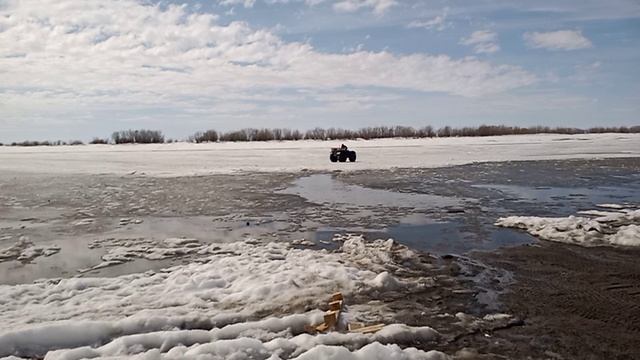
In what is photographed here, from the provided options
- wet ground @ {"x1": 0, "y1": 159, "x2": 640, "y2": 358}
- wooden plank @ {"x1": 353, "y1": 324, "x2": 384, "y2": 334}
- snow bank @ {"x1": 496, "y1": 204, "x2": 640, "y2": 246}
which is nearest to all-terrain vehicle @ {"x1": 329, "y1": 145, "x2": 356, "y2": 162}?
wet ground @ {"x1": 0, "y1": 159, "x2": 640, "y2": 358}

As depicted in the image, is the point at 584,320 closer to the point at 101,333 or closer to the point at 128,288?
the point at 101,333

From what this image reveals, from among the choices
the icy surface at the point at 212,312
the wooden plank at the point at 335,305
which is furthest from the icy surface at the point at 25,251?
the wooden plank at the point at 335,305

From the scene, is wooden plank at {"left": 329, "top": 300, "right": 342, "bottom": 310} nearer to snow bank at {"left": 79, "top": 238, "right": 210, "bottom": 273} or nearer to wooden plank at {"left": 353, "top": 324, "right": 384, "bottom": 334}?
wooden plank at {"left": 353, "top": 324, "right": 384, "bottom": 334}

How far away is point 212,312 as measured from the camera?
5344 mm

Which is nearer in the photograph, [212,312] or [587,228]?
[212,312]

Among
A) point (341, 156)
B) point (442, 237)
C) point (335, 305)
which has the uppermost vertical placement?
point (341, 156)

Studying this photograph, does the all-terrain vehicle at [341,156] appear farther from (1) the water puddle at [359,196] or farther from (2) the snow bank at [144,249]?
(2) the snow bank at [144,249]

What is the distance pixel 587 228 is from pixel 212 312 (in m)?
7.13

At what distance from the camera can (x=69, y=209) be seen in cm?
1299

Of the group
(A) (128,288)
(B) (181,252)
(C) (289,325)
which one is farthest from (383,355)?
(B) (181,252)

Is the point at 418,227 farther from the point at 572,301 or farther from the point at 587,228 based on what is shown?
the point at 572,301

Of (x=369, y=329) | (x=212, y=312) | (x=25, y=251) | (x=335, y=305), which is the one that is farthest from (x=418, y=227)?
(x=25, y=251)

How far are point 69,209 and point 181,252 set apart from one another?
6.43 m

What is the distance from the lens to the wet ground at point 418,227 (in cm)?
515
